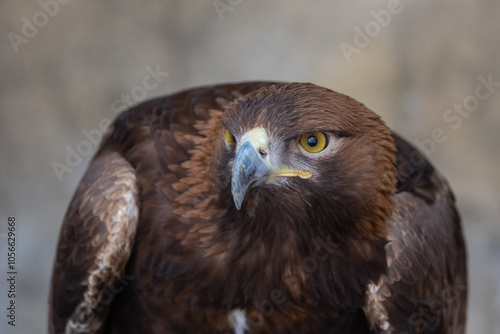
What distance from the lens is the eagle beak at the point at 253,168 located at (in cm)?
270

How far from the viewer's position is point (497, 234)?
6902 mm

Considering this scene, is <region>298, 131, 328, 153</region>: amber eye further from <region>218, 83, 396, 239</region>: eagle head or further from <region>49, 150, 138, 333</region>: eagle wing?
<region>49, 150, 138, 333</region>: eagle wing

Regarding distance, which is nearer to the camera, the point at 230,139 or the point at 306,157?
the point at 306,157

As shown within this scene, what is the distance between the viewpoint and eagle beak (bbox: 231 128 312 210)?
8.87ft

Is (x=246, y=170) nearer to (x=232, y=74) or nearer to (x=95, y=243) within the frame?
(x=95, y=243)

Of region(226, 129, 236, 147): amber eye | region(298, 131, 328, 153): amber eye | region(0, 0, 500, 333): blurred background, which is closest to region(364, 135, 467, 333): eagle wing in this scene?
region(298, 131, 328, 153): amber eye

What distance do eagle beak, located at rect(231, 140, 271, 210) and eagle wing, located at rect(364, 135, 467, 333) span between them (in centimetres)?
108

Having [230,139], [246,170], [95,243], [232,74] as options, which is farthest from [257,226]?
[232,74]

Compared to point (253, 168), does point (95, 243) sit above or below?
below

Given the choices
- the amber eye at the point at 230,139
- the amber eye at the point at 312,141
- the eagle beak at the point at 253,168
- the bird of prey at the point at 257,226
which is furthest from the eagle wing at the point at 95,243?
the amber eye at the point at 312,141

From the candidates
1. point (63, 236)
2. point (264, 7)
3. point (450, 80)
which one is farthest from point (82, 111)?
point (450, 80)

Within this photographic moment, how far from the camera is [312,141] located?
285 centimetres

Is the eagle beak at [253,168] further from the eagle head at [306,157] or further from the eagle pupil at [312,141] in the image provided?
the eagle pupil at [312,141]

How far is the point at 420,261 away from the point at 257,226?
106cm
